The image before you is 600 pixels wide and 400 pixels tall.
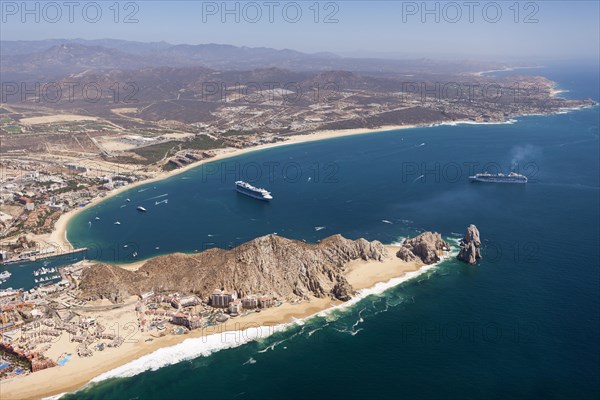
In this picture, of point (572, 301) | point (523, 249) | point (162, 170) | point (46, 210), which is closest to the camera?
point (572, 301)

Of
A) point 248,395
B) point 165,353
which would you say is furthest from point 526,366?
point 165,353

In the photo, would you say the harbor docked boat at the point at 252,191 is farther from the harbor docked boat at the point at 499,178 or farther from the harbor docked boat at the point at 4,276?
the harbor docked boat at the point at 499,178

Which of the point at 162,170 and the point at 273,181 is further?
the point at 162,170

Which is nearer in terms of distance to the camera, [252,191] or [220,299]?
[220,299]

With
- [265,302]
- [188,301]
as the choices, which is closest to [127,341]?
[188,301]

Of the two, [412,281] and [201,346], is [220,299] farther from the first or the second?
[412,281]

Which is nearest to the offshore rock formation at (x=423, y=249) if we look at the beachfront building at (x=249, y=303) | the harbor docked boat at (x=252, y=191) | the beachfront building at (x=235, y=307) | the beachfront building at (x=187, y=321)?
the beachfront building at (x=249, y=303)

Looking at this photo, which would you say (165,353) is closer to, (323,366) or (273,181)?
(323,366)
